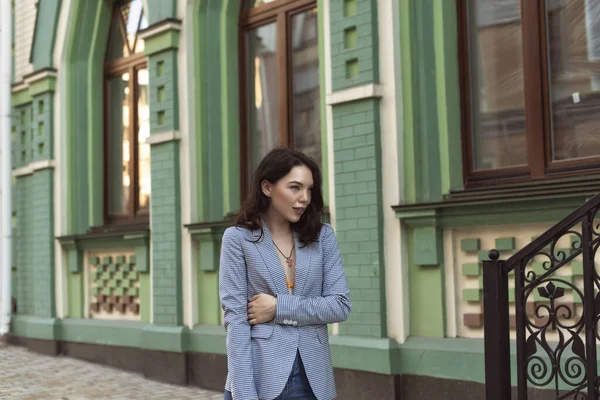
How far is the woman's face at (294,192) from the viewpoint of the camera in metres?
3.24

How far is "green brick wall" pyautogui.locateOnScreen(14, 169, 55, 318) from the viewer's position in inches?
465

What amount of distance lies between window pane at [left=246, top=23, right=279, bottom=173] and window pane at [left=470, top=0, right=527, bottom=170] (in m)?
2.58

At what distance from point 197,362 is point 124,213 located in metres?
2.85

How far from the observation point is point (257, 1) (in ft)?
30.3

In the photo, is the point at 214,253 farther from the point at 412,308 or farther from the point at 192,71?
the point at 412,308

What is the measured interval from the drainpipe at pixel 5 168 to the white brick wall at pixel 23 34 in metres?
0.13

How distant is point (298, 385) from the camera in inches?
125

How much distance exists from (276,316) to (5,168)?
1025 cm

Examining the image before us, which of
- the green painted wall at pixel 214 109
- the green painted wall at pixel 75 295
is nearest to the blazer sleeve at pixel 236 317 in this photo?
the green painted wall at pixel 214 109

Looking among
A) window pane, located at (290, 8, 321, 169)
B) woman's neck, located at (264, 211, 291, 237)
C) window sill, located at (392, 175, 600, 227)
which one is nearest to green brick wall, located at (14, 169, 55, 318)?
window pane, located at (290, 8, 321, 169)

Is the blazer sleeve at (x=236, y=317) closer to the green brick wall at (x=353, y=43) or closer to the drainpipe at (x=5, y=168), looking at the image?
the green brick wall at (x=353, y=43)

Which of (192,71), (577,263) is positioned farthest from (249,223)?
(192,71)

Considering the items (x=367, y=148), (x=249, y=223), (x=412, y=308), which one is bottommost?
(x=412, y=308)

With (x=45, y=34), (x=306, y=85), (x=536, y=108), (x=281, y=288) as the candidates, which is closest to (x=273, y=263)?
(x=281, y=288)
